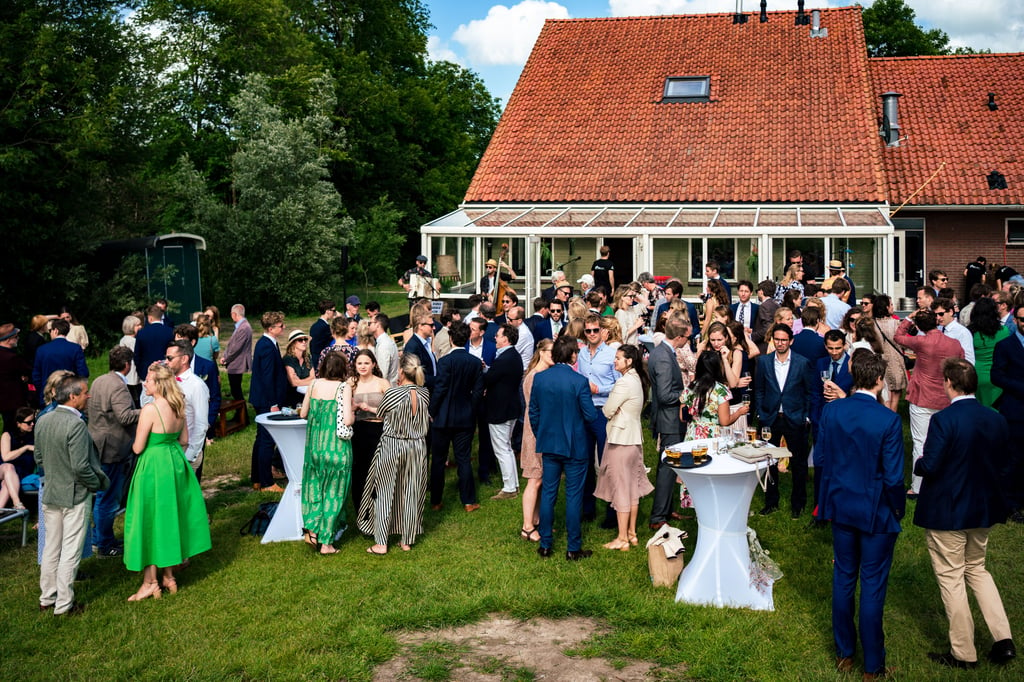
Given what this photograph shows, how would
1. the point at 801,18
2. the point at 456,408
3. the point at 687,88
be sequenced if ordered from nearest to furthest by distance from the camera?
the point at 456,408 → the point at 687,88 → the point at 801,18

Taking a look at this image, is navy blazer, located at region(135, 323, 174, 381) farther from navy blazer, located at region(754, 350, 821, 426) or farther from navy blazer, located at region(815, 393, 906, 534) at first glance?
navy blazer, located at region(815, 393, 906, 534)

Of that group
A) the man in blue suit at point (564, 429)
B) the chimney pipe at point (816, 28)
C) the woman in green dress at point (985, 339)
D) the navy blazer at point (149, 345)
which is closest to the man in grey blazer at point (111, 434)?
the man in blue suit at point (564, 429)

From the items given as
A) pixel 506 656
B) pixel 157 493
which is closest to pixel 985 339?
pixel 506 656

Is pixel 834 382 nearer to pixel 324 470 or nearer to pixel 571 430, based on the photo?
pixel 571 430

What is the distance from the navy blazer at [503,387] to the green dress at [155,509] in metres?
3.21

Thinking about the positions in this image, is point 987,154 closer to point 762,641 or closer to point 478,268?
point 478,268

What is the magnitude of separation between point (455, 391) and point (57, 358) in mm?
4759

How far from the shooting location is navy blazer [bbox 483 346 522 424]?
9328mm

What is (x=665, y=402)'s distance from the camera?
8102mm

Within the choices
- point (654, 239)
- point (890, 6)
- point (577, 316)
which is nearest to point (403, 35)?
point (890, 6)

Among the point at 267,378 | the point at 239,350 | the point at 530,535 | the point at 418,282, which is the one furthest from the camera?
the point at 418,282

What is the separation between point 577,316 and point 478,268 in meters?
10.4

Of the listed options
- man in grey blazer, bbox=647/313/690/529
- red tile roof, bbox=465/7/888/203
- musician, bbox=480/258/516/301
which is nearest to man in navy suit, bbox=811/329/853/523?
man in grey blazer, bbox=647/313/690/529

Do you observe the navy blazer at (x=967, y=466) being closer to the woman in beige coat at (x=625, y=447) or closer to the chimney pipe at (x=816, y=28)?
the woman in beige coat at (x=625, y=447)
